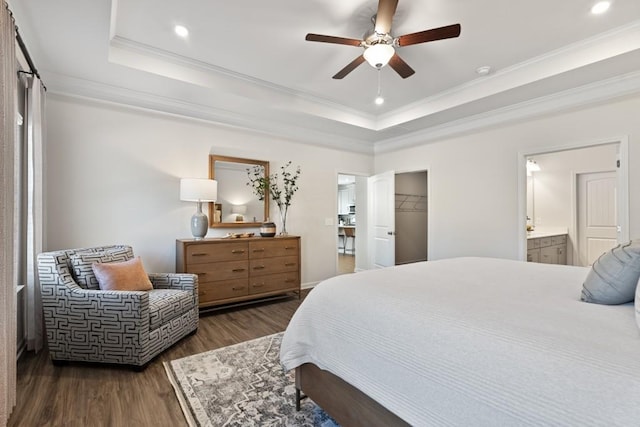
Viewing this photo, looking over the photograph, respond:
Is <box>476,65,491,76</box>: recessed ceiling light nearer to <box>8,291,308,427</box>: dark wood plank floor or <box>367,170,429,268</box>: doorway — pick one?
<box>367,170,429,268</box>: doorway

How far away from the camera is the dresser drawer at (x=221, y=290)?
11.8 ft

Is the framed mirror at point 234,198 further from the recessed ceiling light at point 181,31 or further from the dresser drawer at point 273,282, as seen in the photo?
the recessed ceiling light at point 181,31

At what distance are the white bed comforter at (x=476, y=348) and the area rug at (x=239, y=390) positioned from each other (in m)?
0.37

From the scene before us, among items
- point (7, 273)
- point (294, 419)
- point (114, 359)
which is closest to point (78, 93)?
point (7, 273)

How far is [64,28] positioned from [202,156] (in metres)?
1.91

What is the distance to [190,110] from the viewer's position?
3.88 m

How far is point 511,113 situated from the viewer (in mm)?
3965

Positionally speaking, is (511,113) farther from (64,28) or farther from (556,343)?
(64,28)

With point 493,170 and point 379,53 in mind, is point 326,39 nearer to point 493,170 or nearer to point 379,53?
point 379,53

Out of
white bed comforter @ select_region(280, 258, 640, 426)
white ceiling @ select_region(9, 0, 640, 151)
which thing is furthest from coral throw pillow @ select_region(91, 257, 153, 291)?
white ceiling @ select_region(9, 0, 640, 151)

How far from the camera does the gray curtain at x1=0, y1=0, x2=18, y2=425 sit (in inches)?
59.0

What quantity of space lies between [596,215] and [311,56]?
5.30 meters

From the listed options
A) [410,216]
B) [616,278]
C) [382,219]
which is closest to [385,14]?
[616,278]

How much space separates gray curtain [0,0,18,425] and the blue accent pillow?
271 cm
